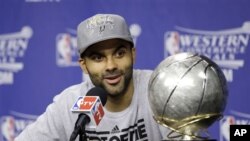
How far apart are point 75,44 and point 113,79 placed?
1.20m

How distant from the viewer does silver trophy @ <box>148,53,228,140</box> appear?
83cm

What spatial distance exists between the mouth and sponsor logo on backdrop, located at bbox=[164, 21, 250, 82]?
0.99m

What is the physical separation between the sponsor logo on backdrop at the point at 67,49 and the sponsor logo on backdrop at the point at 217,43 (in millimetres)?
459

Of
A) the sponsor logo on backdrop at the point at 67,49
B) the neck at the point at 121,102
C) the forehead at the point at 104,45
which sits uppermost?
the forehead at the point at 104,45

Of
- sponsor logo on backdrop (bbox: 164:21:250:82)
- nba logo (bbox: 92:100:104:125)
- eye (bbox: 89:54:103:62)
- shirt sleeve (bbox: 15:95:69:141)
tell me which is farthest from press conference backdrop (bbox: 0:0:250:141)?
nba logo (bbox: 92:100:104:125)

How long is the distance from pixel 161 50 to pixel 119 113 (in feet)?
2.87

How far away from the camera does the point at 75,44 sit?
2.53m

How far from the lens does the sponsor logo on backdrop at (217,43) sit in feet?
7.34

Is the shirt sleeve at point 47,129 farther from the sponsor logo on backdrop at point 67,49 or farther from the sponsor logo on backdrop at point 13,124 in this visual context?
the sponsor logo on backdrop at point 13,124

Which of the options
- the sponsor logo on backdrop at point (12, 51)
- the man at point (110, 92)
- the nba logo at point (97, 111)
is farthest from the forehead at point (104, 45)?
→ the sponsor logo on backdrop at point (12, 51)

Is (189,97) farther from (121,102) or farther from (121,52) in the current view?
(121,102)

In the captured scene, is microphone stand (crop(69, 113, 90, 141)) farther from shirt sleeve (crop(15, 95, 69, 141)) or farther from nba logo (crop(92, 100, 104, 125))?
shirt sleeve (crop(15, 95, 69, 141))

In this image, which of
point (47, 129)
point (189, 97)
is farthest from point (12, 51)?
point (189, 97)

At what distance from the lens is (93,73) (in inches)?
54.1
